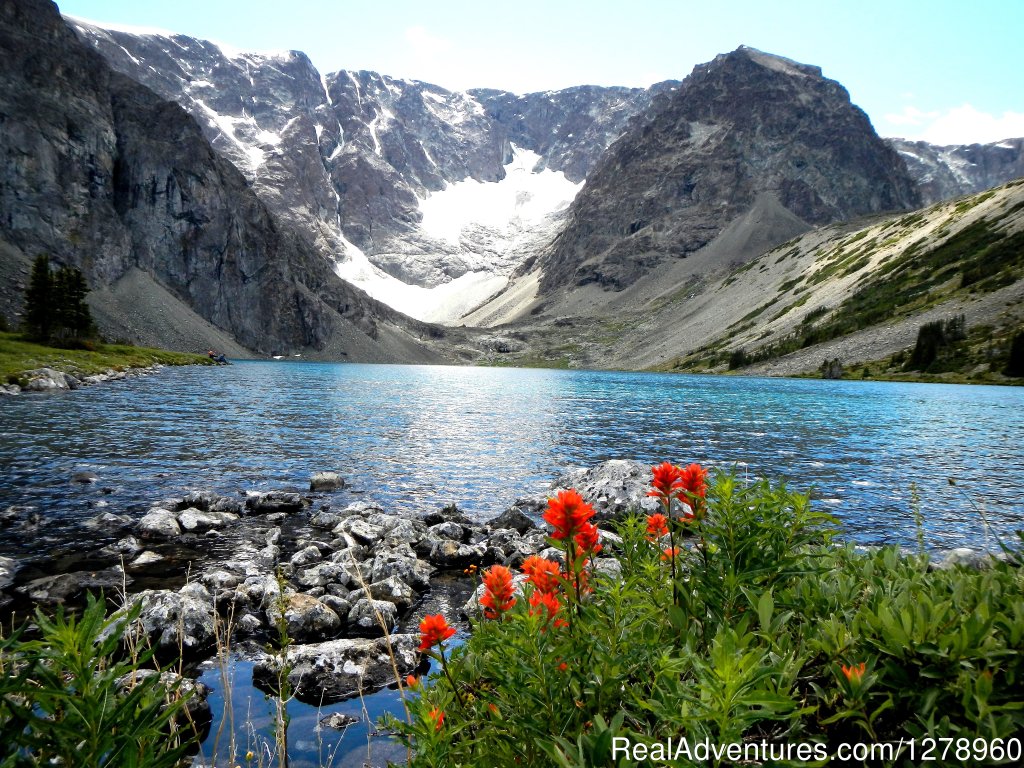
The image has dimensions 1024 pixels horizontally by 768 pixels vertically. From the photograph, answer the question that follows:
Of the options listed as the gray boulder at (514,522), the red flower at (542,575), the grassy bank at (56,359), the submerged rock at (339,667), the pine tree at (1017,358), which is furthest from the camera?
the pine tree at (1017,358)

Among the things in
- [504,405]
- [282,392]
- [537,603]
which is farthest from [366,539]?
[282,392]

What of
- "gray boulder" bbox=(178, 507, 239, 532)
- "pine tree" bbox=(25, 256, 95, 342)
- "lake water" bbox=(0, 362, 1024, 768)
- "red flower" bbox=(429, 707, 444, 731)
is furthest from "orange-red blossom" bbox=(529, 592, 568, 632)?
"pine tree" bbox=(25, 256, 95, 342)

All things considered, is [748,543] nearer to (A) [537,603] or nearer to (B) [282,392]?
(A) [537,603]

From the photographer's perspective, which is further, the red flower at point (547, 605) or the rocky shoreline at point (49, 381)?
the rocky shoreline at point (49, 381)

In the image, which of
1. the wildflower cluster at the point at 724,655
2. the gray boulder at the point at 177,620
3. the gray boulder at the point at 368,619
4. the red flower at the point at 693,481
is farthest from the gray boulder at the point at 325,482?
the red flower at the point at 693,481

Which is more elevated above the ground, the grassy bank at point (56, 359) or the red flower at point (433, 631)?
the red flower at point (433, 631)

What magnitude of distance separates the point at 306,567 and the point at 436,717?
11.6 meters

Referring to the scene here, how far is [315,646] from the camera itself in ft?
30.4

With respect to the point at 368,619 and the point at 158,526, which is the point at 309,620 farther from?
the point at 158,526

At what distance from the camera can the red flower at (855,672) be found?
263 cm

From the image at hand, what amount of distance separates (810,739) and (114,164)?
231 m

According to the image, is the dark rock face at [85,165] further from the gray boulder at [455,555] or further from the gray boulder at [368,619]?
the gray boulder at [368,619]

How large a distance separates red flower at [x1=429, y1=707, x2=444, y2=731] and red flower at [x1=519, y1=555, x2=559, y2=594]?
1.04 metres

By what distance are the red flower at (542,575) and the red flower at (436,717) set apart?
1035 mm
